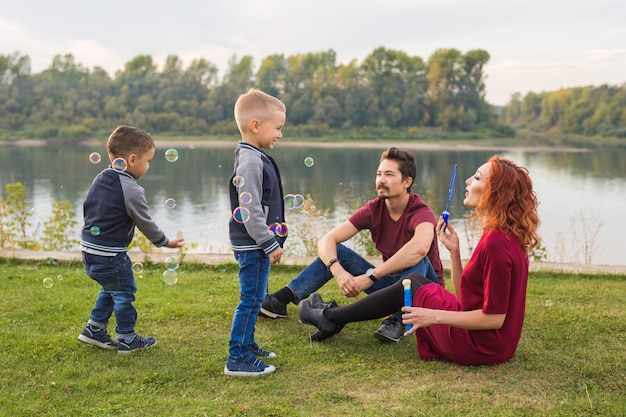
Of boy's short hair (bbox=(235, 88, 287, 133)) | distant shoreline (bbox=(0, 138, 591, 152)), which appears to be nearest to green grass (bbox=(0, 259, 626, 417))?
boy's short hair (bbox=(235, 88, 287, 133))

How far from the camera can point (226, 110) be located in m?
76.9

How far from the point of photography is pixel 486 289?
3697 millimetres

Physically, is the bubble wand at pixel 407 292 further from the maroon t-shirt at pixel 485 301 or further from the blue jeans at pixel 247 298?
the blue jeans at pixel 247 298

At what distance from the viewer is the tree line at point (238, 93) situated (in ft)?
235

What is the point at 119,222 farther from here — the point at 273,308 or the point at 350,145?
the point at 350,145

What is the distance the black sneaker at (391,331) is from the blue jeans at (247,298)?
3.08ft

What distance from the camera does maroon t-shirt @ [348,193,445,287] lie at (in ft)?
15.4

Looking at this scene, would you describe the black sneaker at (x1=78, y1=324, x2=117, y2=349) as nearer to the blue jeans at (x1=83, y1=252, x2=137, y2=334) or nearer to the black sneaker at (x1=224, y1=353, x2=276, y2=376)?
the blue jeans at (x1=83, y1=252, x2=137, y2=334)

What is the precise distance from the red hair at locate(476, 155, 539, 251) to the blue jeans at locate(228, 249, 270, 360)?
1368mm

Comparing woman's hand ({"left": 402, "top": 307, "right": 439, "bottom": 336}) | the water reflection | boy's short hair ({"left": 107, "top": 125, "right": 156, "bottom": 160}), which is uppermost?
boy's short hair ({"left": 107, "top": 125, "right": 156, "bottom": 160})

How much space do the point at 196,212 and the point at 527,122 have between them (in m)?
98.4

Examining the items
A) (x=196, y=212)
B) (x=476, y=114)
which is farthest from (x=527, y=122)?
(x=196, y=212)

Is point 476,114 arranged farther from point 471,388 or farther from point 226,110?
point 471,388

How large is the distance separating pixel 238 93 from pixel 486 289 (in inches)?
3250
